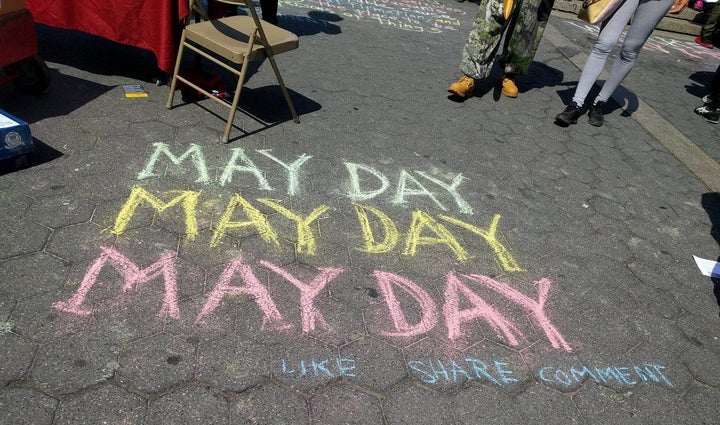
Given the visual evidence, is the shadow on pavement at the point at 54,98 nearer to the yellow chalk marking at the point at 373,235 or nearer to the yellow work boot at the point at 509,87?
the yellow chalk marking at the point at 373,235

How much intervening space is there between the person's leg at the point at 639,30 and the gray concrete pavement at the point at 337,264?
615 mm

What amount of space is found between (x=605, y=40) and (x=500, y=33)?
0.87 meters

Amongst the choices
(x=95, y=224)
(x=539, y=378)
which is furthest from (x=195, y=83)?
(x=539, y=378)

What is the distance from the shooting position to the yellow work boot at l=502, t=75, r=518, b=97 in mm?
5145

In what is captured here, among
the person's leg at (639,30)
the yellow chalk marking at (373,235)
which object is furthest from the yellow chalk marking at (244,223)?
the person's leg at (639,30)

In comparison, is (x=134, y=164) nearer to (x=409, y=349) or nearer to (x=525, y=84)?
(x=409, y=349)

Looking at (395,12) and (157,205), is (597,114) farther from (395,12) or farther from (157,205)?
(157,205)

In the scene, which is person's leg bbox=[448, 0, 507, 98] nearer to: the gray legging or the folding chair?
the gray legging

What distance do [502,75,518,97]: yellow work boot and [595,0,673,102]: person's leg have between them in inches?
33.8

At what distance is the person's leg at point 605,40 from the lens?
13.7 ft

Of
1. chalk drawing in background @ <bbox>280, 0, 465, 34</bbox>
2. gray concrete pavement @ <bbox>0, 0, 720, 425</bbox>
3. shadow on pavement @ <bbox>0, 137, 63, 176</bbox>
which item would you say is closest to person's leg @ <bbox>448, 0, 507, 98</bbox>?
gray concrete pavement @ <bbox>0, 0, 720, 425</bbox>

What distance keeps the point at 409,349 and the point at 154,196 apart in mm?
1633

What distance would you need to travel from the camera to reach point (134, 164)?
304 centimetres

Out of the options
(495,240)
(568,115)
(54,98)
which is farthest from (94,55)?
(568,115)
